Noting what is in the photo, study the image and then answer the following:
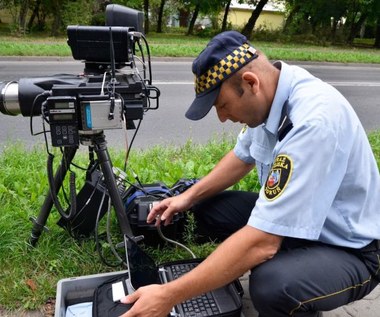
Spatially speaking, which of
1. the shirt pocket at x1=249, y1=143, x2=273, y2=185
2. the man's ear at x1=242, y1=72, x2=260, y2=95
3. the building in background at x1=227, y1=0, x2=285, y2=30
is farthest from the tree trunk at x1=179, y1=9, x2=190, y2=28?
the man's ear at x1=242, y1=72, x2=260, y2=95

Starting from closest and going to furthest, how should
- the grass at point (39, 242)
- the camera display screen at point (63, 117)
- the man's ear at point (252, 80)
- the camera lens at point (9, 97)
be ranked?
the man's ear at point (252, 80) < the camera display screen at point (63, 117) < the camera lens at point (9, 97) < the grass at point (39, 242)

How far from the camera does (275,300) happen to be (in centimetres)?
171

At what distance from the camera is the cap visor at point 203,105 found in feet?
5.80

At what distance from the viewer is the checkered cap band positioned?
1.69 meters

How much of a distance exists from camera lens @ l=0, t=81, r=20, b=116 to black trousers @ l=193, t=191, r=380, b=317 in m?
1.30

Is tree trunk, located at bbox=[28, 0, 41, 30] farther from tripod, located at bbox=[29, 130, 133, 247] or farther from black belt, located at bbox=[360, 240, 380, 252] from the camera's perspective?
black belt, located at bbox=[360, 240, 380, 252]

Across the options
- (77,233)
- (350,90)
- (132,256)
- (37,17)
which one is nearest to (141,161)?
(77,233)

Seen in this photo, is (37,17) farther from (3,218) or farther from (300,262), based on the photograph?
(300,262)

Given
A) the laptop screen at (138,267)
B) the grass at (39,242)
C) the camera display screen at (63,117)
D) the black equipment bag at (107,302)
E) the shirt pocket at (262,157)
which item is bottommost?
the grass at (39,242)

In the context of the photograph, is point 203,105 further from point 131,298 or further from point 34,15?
point 34,15

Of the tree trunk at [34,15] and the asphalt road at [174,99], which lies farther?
the tree trunk at [34,15]

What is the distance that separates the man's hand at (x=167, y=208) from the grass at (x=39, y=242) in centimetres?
33

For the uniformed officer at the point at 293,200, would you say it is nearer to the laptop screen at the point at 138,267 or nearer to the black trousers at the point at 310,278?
the black trousers at the point at 310,278

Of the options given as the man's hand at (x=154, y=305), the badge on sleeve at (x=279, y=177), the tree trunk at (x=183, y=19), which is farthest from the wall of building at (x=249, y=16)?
the man's hand at (x=154, y=305)
